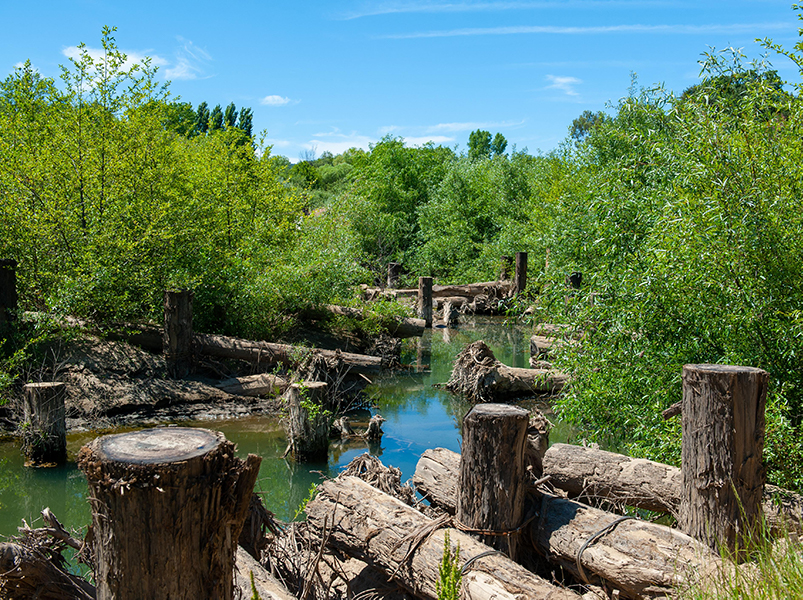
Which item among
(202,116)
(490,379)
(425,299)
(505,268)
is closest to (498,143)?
(202,116)

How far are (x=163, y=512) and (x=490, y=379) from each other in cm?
968

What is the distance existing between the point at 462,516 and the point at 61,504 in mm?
5285

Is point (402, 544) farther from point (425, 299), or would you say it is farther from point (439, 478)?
point (425, 299)

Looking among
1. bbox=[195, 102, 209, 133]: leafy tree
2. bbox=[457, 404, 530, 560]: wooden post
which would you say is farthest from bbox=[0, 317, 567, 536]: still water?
bbox=[195, 102, 209, 133]: leafy tree

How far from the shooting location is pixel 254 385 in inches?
447

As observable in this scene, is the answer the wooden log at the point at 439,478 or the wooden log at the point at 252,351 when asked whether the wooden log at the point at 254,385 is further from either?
the wooden log at the point at 439,478

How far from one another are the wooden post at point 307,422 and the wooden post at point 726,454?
534cm

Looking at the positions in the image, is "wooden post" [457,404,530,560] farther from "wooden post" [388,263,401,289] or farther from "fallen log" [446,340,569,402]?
"wooden post" [388,263,401,289]

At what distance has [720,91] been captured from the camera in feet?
23.8

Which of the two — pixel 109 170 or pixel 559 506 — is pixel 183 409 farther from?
pixel 559 506

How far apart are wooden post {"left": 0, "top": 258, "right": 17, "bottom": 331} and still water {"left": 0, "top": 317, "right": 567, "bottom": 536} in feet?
6.32

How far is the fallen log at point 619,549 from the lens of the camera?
12.5 ft

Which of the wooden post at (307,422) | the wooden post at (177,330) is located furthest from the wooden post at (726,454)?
the wooden post at (177,330)

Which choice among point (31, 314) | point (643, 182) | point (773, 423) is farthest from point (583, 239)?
point (31, 314)
